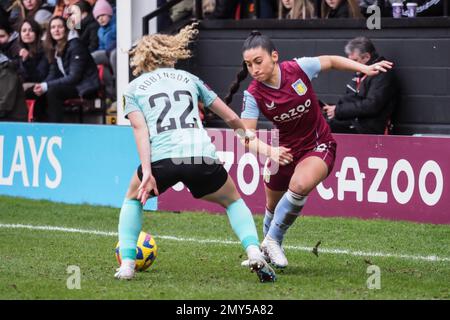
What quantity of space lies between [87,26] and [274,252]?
8.24 metres

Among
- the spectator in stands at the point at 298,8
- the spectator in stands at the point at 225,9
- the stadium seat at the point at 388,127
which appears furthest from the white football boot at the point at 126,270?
the spectator in stands at the point at 225,9

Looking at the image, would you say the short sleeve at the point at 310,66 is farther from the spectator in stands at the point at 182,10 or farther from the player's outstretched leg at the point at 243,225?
the spectator in stands at the point at 182,10

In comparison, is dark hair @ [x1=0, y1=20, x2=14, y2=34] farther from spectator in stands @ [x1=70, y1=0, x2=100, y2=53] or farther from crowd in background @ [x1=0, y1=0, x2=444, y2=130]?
spectator in stands @ [x1=70, y1=0, x2=100, y2=53]

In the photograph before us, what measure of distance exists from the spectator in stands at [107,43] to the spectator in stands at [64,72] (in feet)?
1.28

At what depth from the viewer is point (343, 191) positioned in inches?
443

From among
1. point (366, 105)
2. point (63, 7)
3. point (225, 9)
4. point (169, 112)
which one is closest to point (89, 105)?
point (63, 7)

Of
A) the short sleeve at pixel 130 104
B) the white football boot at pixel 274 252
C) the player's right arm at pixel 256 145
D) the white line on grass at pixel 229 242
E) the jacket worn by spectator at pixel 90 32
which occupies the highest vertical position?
the jacket worn by spectator at pixel 90 32

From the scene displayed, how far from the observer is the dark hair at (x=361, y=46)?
11.6 metres

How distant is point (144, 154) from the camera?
23.8 feet

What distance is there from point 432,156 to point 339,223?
1.14 meters

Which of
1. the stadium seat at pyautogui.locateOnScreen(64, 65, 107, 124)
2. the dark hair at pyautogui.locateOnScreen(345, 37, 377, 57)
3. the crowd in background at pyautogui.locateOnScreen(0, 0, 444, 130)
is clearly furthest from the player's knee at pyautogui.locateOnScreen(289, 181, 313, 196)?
the stadium seat at pyautogui.locateOnScreen(64, 65, 107, 124)

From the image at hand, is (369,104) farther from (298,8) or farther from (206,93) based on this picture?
(206,93)
